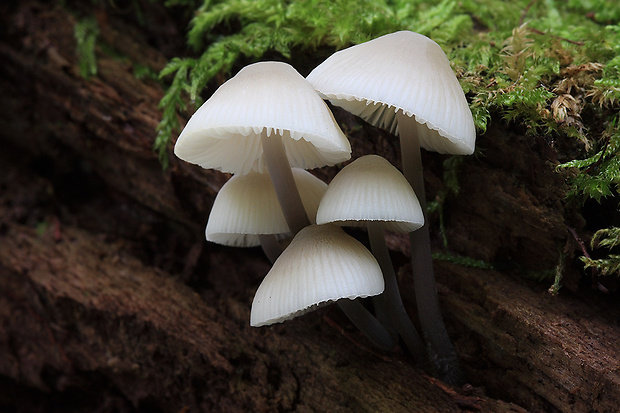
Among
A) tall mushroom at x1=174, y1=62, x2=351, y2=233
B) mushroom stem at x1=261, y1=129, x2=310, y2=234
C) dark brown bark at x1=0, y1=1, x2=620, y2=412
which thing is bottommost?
dark brown bark at x1=0, y1=1, x2=620, y2=412

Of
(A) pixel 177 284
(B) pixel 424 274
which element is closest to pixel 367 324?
(B) pixel 424 274

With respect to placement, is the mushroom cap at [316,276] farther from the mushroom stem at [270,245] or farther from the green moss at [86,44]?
the green moss at [86,44]

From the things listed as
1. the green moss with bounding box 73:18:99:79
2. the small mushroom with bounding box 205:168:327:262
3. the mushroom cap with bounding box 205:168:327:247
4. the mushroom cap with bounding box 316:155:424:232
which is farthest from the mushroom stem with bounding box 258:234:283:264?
the green moss with bounding box 73:18:99:79

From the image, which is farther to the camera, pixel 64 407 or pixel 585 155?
pixel 64 407

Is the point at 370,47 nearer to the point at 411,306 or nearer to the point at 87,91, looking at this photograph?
the point at 411,306

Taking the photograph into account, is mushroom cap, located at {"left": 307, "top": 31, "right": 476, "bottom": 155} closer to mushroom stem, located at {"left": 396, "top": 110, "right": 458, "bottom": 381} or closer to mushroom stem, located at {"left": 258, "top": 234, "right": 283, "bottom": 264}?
mushroom stem, located at {"left": 396, "top": 110, "right": 458, "bottom": 381}

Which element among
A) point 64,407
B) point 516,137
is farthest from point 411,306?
point 64,407

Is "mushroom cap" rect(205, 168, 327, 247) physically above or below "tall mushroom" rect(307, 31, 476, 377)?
below
